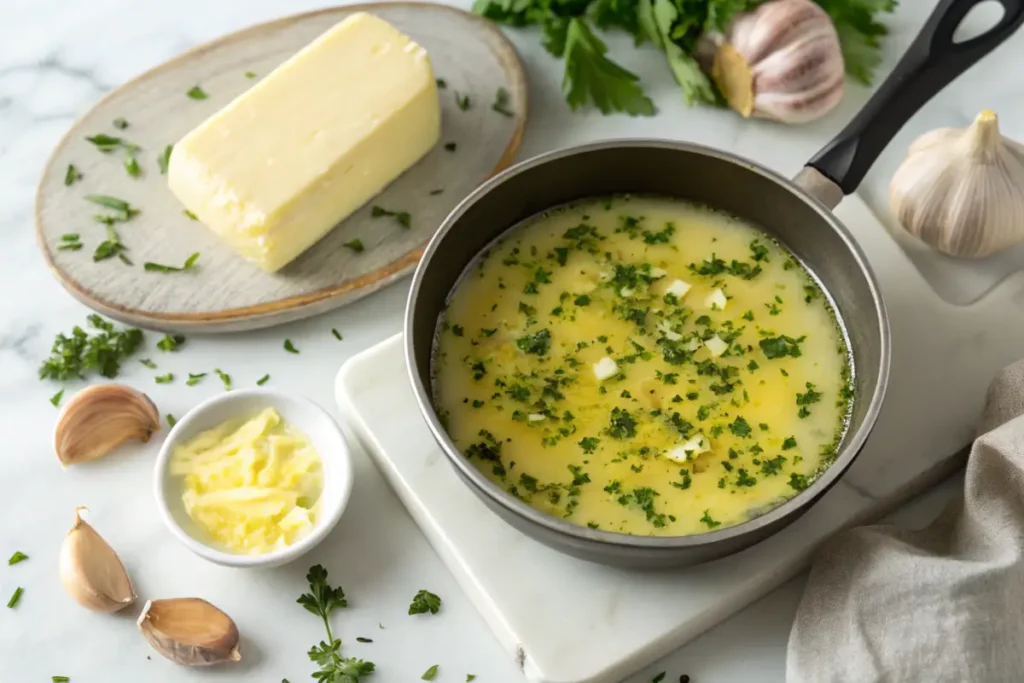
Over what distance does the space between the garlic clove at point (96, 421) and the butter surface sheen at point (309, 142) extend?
369 millimetres

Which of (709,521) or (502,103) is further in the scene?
(502,103)

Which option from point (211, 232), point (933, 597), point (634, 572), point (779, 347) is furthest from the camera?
point (211, 232)

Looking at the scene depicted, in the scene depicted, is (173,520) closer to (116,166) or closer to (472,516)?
(472,516)

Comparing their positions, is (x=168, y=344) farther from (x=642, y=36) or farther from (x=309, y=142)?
(x=642, y=36)

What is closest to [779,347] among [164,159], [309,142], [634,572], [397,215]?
[634,572]

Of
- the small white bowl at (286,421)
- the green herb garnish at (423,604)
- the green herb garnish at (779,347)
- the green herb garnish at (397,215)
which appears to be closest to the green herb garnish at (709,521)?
the green herb garnish at (779,347)

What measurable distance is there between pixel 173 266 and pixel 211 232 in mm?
104

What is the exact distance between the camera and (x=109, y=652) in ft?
6.46

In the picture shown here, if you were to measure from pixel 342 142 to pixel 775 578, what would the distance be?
113cm

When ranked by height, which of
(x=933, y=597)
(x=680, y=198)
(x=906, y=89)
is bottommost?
(x=933, y=597)

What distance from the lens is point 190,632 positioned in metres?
1.90

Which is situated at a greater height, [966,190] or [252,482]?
[966,190]

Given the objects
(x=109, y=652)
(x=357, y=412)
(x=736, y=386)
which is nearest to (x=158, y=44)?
(x=357, y=412)

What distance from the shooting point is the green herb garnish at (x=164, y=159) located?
244 cm
